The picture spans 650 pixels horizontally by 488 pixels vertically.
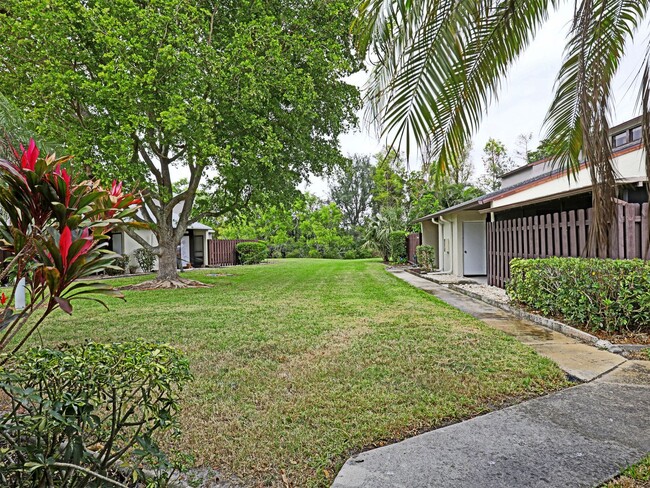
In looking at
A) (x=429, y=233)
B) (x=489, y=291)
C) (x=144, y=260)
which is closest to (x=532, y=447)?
(x=489, y=291)

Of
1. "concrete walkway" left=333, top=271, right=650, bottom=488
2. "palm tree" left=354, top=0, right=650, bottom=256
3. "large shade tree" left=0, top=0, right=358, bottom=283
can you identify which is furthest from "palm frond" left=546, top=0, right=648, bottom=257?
"large shade tree" left=0, top=0, right=358, bottom=283

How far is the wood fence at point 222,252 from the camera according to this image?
2525 centimetres

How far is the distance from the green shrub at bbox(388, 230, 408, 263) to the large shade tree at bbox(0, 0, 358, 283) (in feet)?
40.0

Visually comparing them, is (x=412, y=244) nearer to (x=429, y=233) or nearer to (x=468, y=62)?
(x=429, y=233)

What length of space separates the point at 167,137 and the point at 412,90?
9.34 m

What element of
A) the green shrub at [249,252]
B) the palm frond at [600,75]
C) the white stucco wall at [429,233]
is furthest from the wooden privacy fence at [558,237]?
the green shrub at [249,252]

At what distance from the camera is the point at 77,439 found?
70.7 inches

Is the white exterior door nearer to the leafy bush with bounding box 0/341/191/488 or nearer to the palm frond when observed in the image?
the palm frond

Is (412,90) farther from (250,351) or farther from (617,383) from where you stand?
(250,351)

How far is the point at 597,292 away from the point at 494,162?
109ft

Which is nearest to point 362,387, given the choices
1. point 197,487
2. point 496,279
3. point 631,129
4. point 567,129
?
point 197,487

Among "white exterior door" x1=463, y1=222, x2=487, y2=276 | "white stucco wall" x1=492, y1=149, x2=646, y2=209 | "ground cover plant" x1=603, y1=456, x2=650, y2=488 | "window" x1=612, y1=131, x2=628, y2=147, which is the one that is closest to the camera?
"ground cover plant" x1=603, y1=456, x2=650, y2=488

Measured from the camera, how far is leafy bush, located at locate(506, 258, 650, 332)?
17.4ft

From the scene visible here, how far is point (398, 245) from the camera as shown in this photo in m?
23.8
